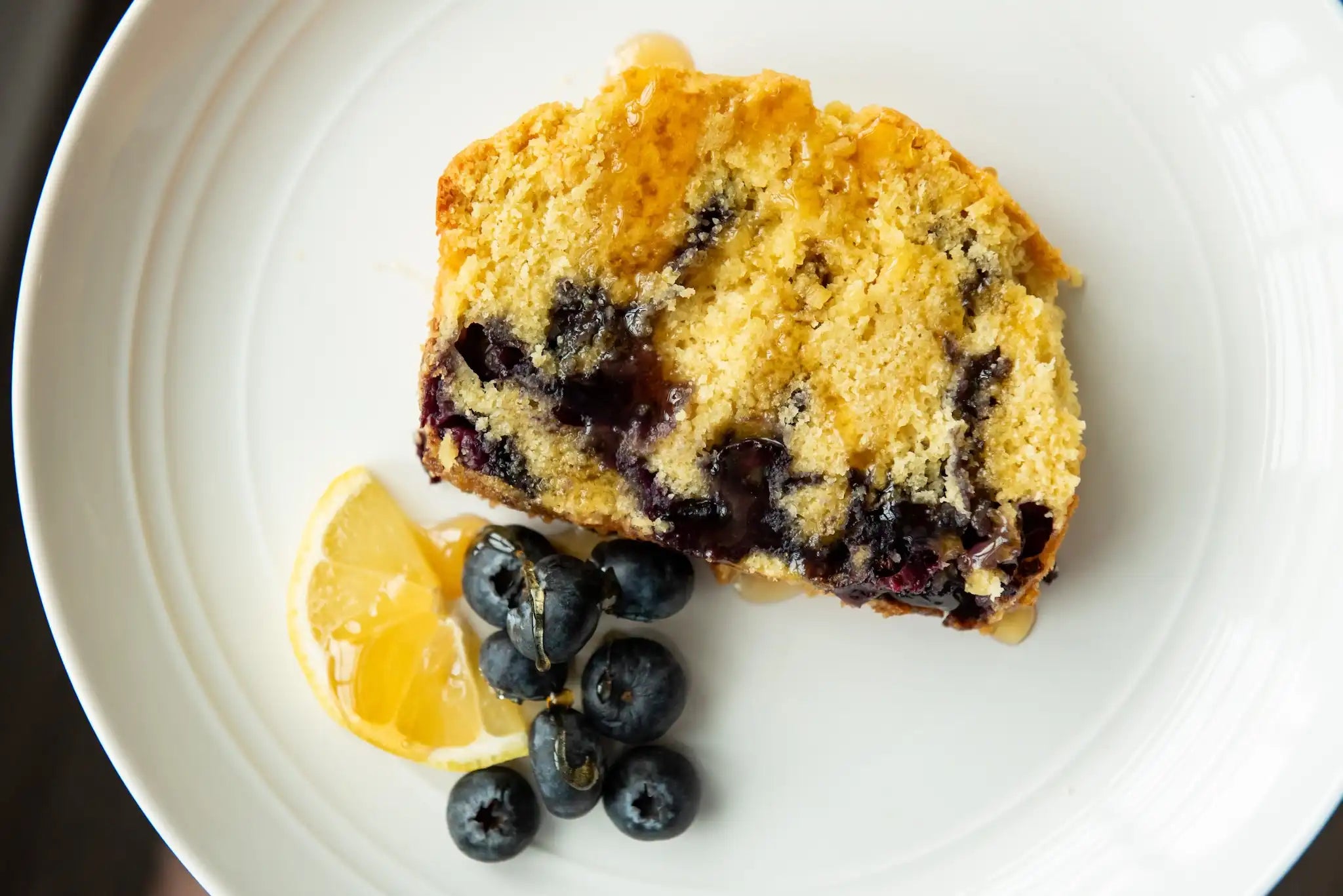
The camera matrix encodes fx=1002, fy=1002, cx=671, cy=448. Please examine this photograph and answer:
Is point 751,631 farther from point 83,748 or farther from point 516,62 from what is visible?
point 83,748

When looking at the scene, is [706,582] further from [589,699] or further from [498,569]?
[498,569]

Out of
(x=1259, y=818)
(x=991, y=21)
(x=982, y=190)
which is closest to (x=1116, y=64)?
(x=991, y=21)

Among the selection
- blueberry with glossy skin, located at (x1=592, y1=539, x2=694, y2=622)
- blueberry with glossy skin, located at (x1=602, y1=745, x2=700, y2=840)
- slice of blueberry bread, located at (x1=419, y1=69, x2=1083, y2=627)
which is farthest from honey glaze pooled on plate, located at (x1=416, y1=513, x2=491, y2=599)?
blueberry with glossy skin, located at (x1=602, y1=745, x2=700, y2=840)

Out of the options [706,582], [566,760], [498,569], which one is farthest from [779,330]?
[566,760]

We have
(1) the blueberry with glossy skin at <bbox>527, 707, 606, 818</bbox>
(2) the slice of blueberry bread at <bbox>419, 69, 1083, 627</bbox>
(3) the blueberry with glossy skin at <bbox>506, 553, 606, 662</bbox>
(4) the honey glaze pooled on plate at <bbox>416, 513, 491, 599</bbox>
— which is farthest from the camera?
(4) the honey glaze pooled on plate at <bbox>416, 513, 491, 599</bbox>

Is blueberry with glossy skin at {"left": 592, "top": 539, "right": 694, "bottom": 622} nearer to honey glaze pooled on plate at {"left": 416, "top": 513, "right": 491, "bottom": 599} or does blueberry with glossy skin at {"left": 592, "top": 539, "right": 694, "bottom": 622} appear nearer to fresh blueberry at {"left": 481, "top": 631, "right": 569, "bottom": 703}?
fresh blueberry at {"left": 481, "top": 631, "right": 569, "bottom": 703}

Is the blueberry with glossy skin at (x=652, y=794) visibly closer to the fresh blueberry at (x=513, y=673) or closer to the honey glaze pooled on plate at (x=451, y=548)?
the fresh blueberry at (x=513, y=673)

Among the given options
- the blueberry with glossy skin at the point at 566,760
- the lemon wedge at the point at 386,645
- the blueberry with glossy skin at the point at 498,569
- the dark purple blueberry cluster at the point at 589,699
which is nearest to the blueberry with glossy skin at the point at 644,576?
the dark purple blueberry cluster at the point at 589,699
